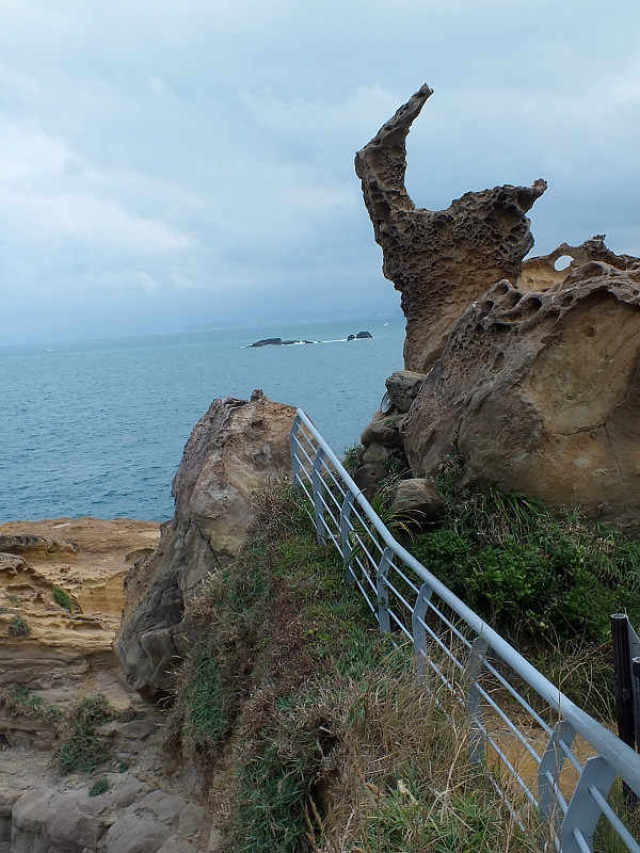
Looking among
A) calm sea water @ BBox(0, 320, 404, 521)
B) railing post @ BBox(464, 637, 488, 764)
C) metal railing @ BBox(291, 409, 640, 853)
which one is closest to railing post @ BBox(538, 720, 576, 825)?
metal railing @ BBox(291, 409, 640, 853)

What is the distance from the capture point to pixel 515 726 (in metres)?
4.39

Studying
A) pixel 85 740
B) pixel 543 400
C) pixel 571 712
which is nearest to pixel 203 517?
pixel 85 740

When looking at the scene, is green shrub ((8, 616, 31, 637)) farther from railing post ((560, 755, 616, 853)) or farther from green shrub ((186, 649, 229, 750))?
railing post ((560, 755, 616, 853))

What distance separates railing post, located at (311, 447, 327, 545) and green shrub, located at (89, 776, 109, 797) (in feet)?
14.5

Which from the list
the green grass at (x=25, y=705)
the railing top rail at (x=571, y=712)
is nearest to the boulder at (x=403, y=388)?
the railing top rail at (x=571, y=712)

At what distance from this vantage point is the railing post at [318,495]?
310 inches

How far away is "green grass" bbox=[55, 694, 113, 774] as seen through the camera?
10656 millimetres

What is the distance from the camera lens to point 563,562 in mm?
6289

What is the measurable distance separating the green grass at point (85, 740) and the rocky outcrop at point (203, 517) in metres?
0.90

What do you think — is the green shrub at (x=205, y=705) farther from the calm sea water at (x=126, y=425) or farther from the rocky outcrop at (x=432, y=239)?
the calm sea water at (x=126, y=425)

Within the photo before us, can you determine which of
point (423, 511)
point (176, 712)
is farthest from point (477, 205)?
point (176, 712)

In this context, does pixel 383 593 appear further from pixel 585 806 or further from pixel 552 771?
pixel 585 806

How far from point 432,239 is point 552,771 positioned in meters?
8.95

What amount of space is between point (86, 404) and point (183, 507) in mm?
70199
